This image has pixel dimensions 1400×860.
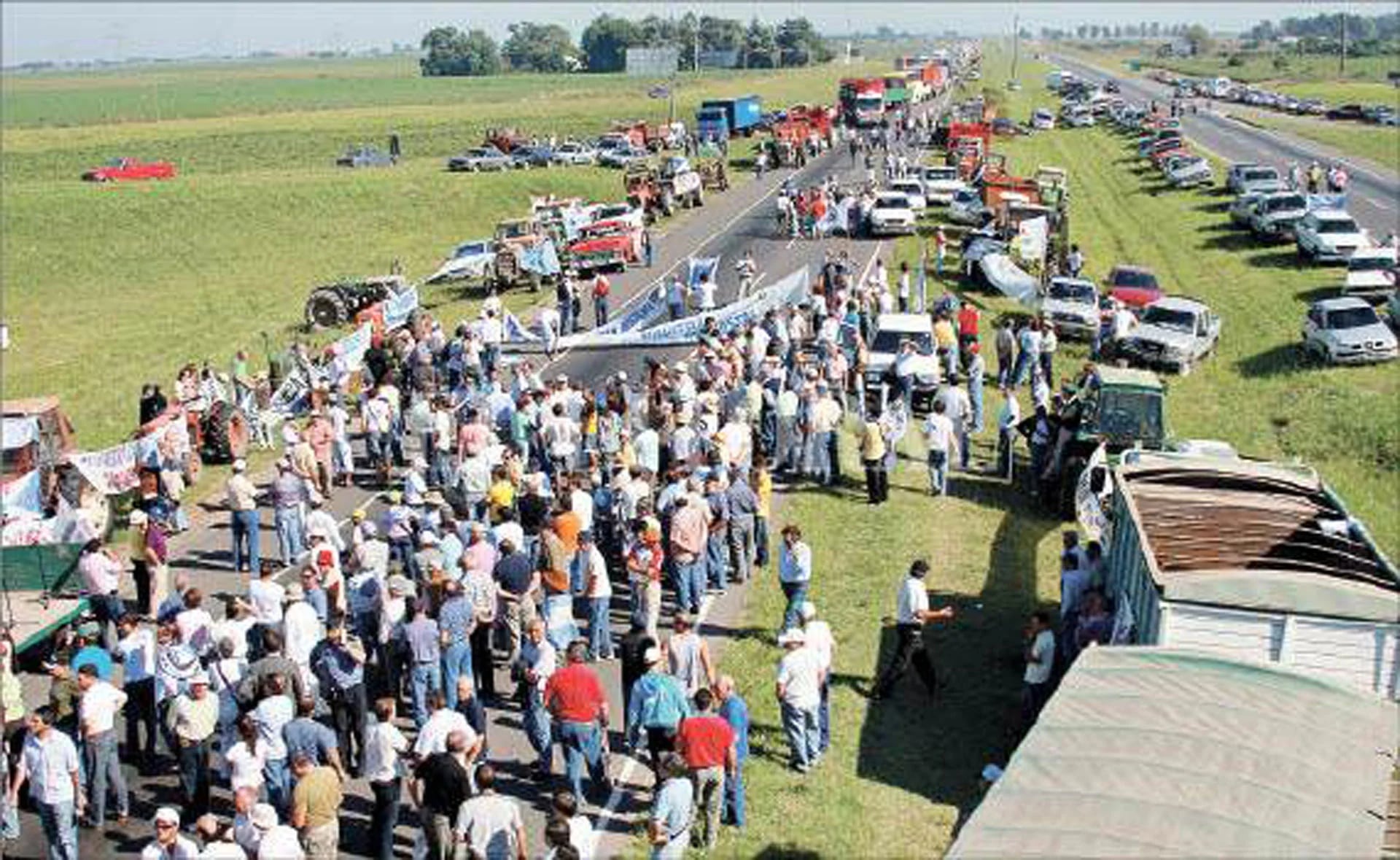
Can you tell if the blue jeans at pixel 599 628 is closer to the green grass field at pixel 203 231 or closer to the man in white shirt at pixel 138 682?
the man in white shirt at pixel 138 682

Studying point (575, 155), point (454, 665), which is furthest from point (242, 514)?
point (575, 155)

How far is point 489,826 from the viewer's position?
989cm

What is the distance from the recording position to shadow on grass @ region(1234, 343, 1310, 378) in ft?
105

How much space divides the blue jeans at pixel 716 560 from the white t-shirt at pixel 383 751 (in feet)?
20.7

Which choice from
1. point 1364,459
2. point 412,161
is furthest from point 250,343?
point 412,161

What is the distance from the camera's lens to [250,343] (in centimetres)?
3716

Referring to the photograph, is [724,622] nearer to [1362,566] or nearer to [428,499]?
[428,499]

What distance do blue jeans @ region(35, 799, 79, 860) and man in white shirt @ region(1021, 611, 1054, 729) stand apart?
8822 mm

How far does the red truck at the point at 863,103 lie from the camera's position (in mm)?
81000

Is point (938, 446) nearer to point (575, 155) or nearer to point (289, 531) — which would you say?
point (289, 531)

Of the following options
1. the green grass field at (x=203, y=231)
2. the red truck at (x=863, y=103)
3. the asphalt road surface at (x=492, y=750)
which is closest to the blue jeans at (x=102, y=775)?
the asphalt road surface at (x=492, y=750)

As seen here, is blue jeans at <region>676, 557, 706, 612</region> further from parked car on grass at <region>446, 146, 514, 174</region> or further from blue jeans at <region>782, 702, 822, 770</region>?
parked car on grass at <region>446, 146, 514, 174</region>

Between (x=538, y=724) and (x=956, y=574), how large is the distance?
25.6ft

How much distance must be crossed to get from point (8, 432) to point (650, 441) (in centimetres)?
947
